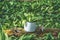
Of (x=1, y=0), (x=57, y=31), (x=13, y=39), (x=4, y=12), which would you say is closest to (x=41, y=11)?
(x=4, y=12)

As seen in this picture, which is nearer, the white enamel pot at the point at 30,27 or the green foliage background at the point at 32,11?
the white enamel pot at the point at 30,27

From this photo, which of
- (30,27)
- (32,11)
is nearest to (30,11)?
(32,11)

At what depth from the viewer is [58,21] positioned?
6109 mm

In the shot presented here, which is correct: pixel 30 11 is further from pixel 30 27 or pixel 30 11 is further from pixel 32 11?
pixel 30 27

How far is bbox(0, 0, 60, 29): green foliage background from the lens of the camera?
5.83m

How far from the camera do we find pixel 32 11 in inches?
273

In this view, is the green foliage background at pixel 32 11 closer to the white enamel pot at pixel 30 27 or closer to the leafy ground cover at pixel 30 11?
the leafy ground cover at pixel 30 11

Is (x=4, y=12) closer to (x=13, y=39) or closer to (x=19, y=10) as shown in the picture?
(x=19, y=10)

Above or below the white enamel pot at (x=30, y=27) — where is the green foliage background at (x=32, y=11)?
above

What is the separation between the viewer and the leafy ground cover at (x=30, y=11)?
575cm

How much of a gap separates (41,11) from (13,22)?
1.40 metres

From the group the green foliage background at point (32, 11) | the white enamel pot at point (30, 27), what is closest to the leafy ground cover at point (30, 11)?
the green foliage background at point (32, 11)

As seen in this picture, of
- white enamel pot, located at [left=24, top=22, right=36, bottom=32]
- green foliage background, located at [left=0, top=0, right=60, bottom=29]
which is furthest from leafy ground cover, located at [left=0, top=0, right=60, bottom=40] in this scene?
white enamel pot, located at [left=24, top=22, right=36, bottom=32]

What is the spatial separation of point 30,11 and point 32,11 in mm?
63
